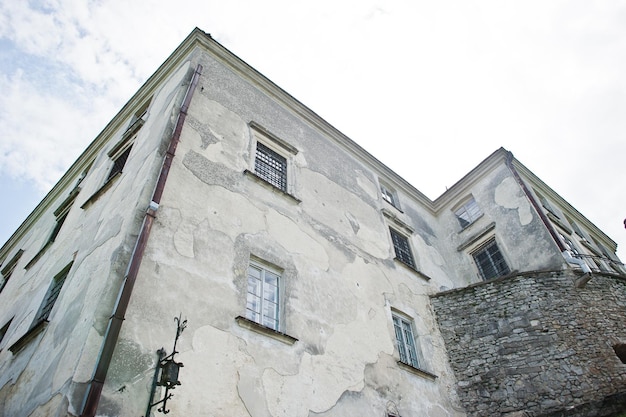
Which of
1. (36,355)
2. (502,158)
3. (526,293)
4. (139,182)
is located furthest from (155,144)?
Result: (502,158)

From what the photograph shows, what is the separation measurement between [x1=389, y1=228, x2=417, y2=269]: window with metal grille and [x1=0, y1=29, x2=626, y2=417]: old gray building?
100 millimetres

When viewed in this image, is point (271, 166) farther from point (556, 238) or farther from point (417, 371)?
point (556, 238)

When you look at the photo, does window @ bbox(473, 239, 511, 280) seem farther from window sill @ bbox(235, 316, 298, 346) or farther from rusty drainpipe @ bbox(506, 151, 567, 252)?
window sill @ bbox(235, 316, 298, 346)

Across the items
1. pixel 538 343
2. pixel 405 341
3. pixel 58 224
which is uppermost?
pixel 58 224

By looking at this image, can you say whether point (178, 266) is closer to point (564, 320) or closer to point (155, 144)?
point (155, 144)

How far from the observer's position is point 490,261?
43.4ft

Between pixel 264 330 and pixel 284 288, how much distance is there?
1182 mm

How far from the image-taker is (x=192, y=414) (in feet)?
17.4

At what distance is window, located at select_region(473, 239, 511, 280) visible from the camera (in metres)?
12.8

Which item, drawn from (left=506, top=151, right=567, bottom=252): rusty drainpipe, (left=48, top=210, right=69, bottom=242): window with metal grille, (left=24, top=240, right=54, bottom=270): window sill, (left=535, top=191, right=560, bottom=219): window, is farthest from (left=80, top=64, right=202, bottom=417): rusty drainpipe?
(left=535, top=191, right=560, bottom=219): window

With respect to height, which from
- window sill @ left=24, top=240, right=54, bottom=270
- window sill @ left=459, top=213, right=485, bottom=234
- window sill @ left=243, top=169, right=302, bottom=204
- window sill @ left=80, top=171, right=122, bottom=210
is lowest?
window sill @ left=24, top=240, right=54, bottom=270

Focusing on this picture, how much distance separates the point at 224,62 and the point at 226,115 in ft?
7.54

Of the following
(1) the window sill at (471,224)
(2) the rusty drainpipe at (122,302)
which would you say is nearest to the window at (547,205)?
(1) the window sill at (471,224)

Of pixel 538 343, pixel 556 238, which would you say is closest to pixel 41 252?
pixel 538 343
